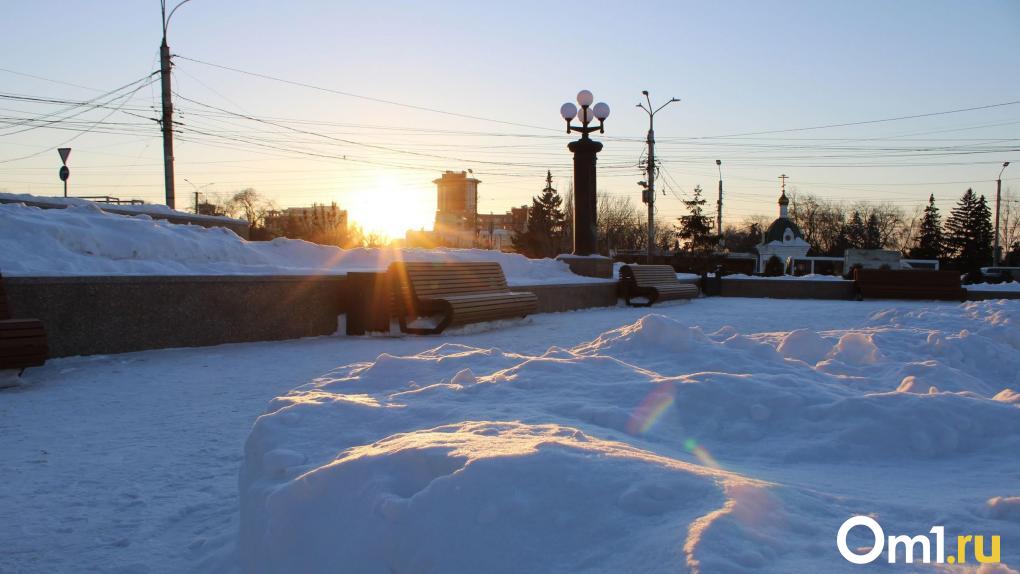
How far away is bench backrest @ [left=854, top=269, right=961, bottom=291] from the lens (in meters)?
17.2

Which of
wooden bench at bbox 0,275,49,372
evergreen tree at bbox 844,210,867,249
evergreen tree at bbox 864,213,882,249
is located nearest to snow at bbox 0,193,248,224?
wooden bench at bbox 0,275,49,372

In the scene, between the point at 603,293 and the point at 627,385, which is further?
the point at 603,293

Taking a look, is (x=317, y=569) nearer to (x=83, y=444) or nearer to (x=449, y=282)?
(x=83, y=444)

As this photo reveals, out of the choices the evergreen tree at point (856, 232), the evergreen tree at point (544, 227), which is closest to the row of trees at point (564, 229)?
the evergreen tree at point (544, 227)

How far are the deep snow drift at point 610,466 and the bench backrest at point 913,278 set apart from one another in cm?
1400

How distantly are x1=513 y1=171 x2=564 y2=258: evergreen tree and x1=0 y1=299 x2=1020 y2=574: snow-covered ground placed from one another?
139 ft

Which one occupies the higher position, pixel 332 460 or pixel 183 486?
pixel 332 460

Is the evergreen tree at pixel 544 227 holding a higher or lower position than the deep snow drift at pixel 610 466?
higher

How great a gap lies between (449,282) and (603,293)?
231 inches

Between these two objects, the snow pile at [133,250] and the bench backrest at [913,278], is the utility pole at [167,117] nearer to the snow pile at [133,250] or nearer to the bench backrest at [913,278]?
the snow pile at [133,250]

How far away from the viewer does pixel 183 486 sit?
3496mm

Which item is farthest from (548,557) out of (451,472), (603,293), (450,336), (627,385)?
(603,293)

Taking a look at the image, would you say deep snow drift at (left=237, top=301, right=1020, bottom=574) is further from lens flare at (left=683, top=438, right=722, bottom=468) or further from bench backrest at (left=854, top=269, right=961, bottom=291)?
bench backrest at (left=854, top=269, right=961, bottom=291)

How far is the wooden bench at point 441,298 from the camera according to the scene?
9094mm
